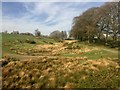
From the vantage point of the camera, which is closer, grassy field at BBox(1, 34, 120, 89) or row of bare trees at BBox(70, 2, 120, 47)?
grassy field at BBox(1, 34, 120, 89)

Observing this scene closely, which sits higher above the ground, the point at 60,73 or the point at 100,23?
the point at 100,23

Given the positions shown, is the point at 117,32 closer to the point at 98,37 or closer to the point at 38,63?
the point at 98,37

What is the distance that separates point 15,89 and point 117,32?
102ft

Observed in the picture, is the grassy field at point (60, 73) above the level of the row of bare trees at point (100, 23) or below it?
below

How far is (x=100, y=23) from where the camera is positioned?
4875 centimetres

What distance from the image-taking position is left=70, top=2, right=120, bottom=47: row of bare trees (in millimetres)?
45156

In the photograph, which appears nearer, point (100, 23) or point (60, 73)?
point (60, 73)

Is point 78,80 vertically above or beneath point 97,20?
beneath

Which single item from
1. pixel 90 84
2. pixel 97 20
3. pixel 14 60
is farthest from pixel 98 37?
pixel 90 84

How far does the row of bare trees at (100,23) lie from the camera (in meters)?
45.2

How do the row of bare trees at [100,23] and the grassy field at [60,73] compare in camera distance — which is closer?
the grassy field at [60,73]

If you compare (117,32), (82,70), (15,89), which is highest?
(117,32)

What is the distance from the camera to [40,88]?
59.8 ft

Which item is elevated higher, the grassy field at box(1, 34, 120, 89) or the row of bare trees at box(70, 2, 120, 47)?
the row of bare trees at box(70, 2, 120, 47)
